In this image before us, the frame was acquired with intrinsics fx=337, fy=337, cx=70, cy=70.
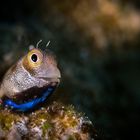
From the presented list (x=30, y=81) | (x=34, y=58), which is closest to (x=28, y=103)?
(x=30, y=81)

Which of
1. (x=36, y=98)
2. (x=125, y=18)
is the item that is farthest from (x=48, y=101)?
(x=125, y=18)

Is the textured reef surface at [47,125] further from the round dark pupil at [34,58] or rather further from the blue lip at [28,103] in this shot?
the round dark pupil at [34,58]

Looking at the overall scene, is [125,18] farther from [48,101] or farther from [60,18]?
[48,101]

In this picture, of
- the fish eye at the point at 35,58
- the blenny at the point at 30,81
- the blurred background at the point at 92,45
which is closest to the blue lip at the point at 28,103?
the blenny at the point at 30,81

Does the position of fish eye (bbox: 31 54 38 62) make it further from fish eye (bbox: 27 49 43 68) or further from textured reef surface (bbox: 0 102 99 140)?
textured reef surface (bbox: 0 102 99 140)

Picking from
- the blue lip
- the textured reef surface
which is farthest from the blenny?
the textured reef surface

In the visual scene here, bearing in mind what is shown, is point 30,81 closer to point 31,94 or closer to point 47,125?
point 31,94
